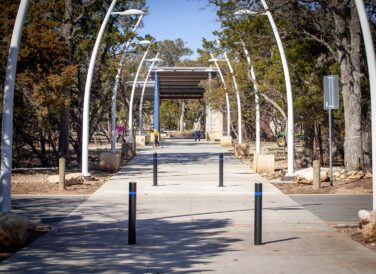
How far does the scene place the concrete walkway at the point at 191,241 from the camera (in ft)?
26.5

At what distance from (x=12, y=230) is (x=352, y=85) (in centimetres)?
1272

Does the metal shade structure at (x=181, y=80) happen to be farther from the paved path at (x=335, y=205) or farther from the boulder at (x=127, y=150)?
the paved path at (x=335, y=205)

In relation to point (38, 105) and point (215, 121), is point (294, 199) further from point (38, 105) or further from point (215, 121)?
point (215, 121)

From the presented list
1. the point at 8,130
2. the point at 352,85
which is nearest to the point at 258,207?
the point at 8,130

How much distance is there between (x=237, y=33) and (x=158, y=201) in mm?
11927

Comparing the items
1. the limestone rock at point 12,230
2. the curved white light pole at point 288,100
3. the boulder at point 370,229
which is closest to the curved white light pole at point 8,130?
the limestone rock at point 12,230

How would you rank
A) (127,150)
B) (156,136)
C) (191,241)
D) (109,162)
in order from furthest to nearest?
(156,136) < (127,150) < (109,162) < (191,241)

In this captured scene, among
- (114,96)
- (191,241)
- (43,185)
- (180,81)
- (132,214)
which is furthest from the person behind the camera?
(180,81)

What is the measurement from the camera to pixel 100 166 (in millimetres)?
22938

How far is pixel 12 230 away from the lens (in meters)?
9.24

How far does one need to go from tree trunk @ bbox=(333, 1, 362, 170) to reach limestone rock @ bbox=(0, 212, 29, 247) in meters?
12.2

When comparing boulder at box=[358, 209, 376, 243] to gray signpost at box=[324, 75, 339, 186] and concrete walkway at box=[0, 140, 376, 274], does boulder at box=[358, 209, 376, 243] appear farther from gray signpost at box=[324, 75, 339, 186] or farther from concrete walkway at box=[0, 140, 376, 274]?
gray signpost at box=[324, 75, 339, 186]

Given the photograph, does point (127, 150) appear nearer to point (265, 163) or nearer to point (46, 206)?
point (265, 163)

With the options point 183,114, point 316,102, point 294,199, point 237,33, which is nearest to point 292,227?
point 294,199
